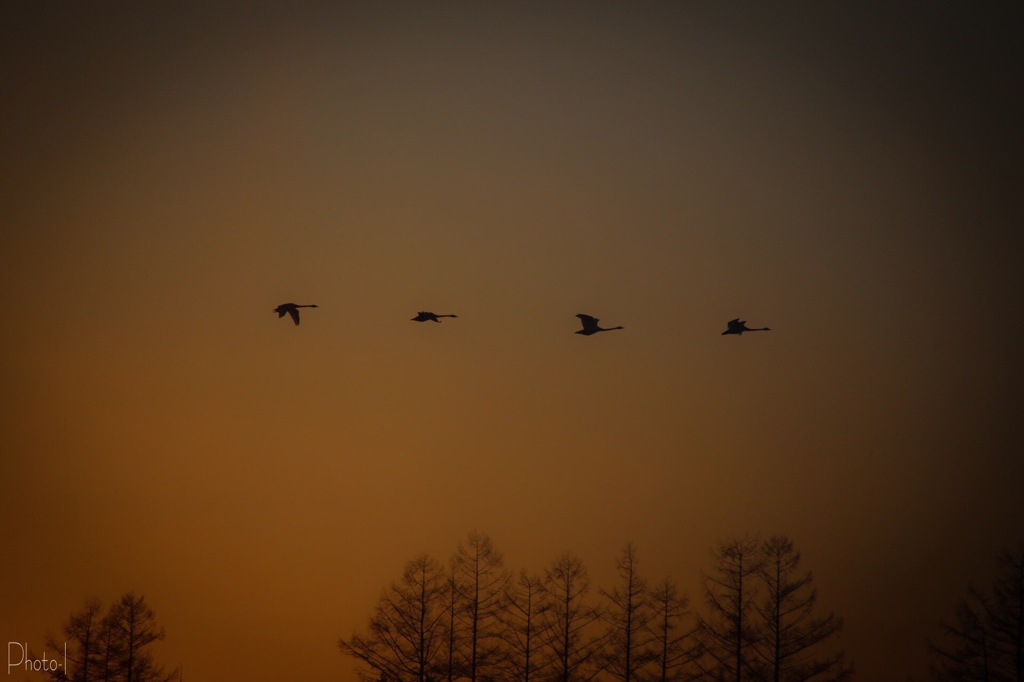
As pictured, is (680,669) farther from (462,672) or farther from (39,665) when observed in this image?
(39,665)

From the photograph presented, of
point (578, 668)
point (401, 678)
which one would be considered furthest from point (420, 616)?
point (578, 668)

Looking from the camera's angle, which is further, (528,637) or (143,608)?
(143,608)

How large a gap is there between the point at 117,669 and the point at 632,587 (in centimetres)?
1659

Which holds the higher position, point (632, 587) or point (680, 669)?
point (632, 587)

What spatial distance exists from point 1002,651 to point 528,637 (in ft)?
46.1

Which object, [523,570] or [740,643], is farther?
[523,570]

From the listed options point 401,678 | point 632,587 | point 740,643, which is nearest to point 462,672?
point 401,678

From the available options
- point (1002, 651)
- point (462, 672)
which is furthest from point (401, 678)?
point (1002, 651)

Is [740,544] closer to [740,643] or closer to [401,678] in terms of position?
[740,643]

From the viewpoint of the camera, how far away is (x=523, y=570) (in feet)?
131

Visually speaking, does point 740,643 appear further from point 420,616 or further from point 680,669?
point 420,616

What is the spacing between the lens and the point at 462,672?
38094 millimetres

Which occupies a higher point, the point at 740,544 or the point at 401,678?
the point at 740,544

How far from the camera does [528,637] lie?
3819cm
